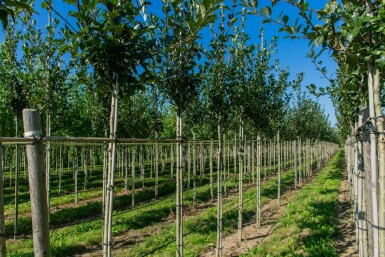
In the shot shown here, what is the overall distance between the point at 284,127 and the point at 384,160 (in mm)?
20737

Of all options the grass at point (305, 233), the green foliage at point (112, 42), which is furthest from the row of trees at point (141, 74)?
the grass at point (305, 233)

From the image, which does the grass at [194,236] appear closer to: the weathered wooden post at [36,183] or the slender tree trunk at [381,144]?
the weathered wooden post at [36,183]

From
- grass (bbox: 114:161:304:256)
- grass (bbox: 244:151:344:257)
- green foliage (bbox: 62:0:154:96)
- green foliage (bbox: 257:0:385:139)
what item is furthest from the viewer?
grass (bbox: 114:161:304:256)

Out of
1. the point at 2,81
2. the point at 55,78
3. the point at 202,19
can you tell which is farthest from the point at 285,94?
the point at 202,19

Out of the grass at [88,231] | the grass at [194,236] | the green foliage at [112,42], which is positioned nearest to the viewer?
the green foliage at [112,42]

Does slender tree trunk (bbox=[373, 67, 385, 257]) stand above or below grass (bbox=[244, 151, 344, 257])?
above

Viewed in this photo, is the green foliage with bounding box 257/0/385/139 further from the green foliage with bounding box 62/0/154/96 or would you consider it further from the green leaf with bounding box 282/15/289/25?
the green foliage with bounding box 62/0/154/96

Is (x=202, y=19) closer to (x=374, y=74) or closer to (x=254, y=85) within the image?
(x=374, y=74)

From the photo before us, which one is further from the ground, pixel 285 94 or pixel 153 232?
pixel 285 94

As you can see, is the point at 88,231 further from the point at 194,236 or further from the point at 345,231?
the point at 345,231

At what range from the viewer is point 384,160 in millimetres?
2332

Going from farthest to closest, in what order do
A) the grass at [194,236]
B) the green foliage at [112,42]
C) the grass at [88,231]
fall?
1. the grass at [88,231]
2. the grass at [194,236]
3. the green foliage at [112,42]

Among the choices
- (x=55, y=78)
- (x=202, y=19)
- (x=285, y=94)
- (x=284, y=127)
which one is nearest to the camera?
(x=202, y=19)

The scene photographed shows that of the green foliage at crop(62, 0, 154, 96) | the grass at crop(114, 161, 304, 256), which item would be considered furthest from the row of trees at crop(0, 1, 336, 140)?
the grass at crop(114, 161, 304, 256)
